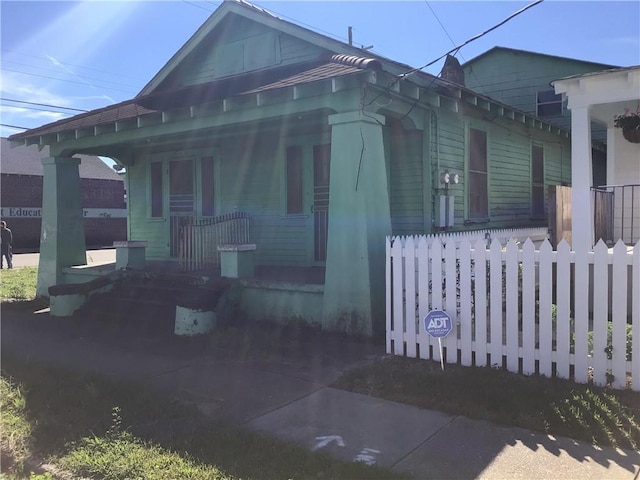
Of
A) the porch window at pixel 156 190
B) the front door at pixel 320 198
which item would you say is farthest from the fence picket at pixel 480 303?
the porch window at pixel 156 190

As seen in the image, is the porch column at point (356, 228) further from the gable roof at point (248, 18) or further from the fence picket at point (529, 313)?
the fence picket at point (529, 313)

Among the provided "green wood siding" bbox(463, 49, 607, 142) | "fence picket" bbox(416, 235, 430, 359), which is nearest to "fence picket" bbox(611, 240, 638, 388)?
"fence picket" bbox(416, 235, 430, 359)

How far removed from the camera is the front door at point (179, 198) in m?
11.6

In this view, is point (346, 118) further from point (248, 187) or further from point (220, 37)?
point (220, 37)

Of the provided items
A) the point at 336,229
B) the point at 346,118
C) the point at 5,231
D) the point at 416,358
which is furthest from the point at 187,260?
the point at 5,231

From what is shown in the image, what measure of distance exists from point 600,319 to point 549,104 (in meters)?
12.3

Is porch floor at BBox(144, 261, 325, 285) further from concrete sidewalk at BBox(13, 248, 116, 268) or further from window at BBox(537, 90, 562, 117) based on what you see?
window at BBox(537, 90, 562, 117)

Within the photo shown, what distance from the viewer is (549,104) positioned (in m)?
15.0

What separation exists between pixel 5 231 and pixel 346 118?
16186 mm

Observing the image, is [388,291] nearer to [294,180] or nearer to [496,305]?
[496,305]

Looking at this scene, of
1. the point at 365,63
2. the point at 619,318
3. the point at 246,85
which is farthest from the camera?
the point at 246,85

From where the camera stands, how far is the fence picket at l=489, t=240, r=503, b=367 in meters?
5.06

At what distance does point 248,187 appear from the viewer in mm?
10594

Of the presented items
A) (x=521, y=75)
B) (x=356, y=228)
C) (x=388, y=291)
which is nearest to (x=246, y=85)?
(x=356, y=228)
